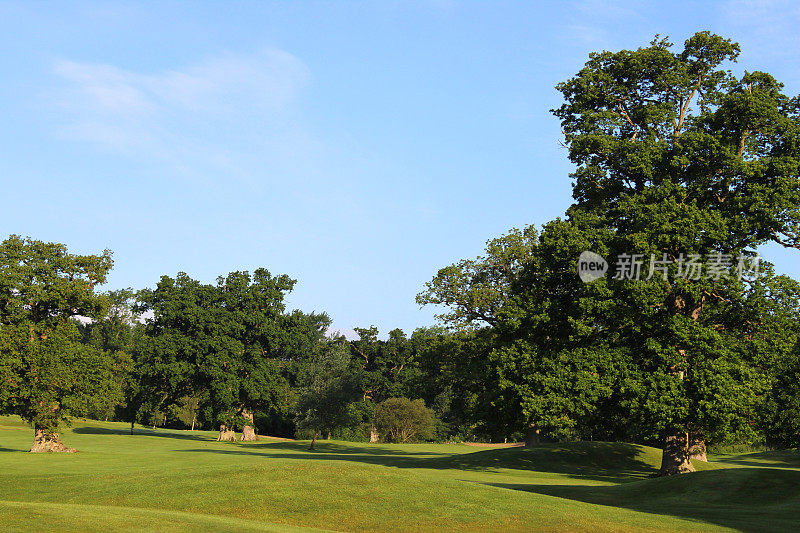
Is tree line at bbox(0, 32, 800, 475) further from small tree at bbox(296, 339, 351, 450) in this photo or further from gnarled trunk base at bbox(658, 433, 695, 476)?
small tree at bbox(296, 339, 351, 450)

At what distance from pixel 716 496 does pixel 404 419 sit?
60856mm

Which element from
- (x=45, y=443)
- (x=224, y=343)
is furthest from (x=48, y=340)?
(x=224, y=343)

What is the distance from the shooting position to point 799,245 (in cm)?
3931

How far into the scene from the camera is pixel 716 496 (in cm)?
2992

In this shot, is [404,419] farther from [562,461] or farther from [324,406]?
[562,461]

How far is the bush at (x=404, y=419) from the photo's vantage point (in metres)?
87.8

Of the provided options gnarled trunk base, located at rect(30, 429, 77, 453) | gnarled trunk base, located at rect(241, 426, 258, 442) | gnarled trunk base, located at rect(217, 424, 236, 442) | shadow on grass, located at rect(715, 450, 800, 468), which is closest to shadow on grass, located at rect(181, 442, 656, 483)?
shadow on grass, located at rect(715, 450, 800, 468)

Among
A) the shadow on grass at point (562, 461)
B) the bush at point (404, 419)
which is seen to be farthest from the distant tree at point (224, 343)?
the shadow on grass at point (562, 461)

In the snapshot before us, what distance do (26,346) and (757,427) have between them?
5047 cm

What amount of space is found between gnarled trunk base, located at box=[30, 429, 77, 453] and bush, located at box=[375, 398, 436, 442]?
4016cm

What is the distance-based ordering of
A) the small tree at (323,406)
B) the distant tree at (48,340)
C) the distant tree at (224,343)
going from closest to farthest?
the distant tree at (48,340), the small tree at (323,406), the distant tree at (224,343)

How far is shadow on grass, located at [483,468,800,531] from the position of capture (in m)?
25.3

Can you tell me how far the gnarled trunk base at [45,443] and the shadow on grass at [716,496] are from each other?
38423mm

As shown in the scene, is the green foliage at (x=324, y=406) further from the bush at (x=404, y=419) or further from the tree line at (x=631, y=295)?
the tree line at (x=631, y=295)
